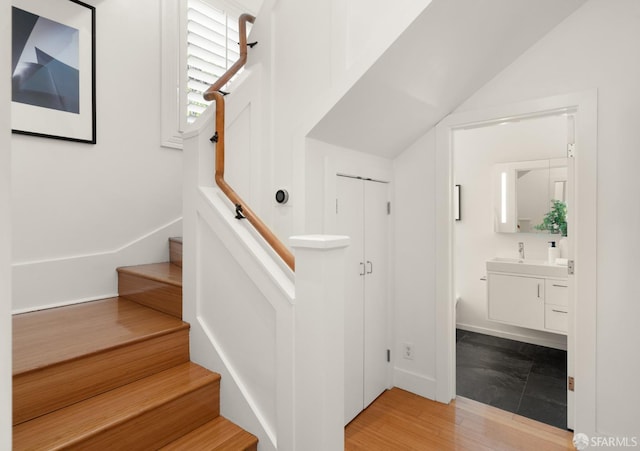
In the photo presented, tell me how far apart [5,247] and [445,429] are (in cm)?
254

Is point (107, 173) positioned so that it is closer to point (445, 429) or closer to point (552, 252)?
point (445, 429)

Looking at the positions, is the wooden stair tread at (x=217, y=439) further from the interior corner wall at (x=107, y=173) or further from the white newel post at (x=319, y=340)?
the interior corner wall at (x=107, y=173)

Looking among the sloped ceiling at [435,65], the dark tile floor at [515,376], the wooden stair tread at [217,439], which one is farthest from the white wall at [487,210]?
the wooden stair tread at [217,439]

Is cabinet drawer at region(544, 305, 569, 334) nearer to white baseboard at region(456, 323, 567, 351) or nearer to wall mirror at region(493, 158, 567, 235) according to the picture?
Answer: white baseboard at region(456, 323, 567, 351)

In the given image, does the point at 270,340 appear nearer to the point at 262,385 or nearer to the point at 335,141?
the point at 262,385

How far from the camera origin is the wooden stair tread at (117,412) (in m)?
1.24

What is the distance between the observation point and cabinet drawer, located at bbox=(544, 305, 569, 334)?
3273 millimetres

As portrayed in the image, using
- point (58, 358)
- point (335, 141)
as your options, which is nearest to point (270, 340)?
point (58, 358)

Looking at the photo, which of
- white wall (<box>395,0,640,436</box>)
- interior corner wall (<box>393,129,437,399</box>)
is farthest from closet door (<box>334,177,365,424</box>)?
white wall (<box>395,0,640,436</box>)

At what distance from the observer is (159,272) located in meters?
2.41

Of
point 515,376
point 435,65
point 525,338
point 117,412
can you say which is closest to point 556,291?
point 525,338

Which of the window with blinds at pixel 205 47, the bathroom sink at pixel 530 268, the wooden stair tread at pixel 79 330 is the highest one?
the window with blinds at pixel 205 47

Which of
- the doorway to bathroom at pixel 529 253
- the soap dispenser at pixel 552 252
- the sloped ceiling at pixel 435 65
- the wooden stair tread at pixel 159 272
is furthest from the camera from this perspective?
the soap dispenser at pixel 552 252

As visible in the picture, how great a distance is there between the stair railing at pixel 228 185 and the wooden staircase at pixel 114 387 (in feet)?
2.33
